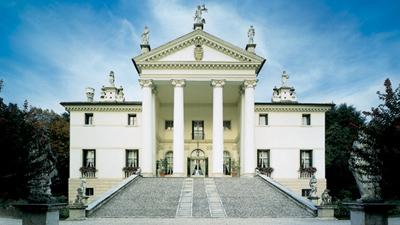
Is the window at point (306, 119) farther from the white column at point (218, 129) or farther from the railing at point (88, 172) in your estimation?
the railing at point (88, 172)

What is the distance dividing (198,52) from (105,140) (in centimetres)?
1229

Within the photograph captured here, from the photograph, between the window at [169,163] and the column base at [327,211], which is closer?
the column base at [327,211]

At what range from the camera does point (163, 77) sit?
4050 centimetres

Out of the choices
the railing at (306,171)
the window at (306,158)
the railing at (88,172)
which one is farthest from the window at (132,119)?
the railing at (306,171)

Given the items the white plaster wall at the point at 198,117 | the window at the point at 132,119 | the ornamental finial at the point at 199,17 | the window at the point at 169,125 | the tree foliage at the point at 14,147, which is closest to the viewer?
the tree foliage at the point at 14,147

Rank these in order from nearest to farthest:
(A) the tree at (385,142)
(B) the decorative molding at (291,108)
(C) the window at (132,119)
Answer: (A) the tree at (385,142) → (B) the decorative molding at (291,108) → (C) the window at (132,119)

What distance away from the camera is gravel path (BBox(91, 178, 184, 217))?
23.9 meters

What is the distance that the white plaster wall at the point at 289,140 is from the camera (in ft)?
144

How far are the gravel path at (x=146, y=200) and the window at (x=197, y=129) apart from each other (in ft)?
43.7

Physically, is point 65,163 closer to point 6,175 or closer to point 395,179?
point 6,175

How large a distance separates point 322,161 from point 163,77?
16640 millimetres

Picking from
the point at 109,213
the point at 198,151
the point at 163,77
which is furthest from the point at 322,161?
the point at 109,213

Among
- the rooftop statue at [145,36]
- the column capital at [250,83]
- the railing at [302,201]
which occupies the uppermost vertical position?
the rooftop statue at [145,36]

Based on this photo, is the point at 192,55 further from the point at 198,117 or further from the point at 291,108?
the point at 291,108
